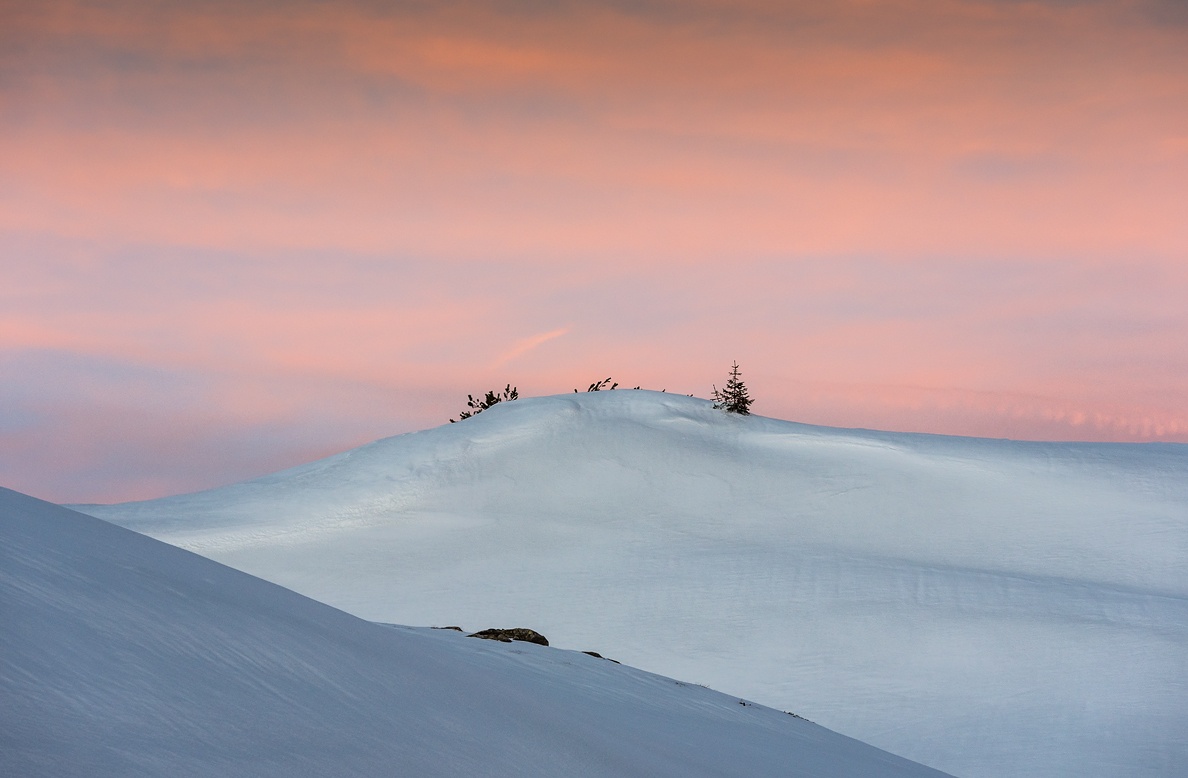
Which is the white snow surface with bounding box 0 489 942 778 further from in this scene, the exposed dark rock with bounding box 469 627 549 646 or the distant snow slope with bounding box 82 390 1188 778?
the distant snow slope with bounding box 82 390 1188 778

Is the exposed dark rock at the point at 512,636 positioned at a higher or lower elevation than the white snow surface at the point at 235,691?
lower

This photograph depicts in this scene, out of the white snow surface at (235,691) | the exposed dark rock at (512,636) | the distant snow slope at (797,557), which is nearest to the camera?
the white snow surface at (235,691)

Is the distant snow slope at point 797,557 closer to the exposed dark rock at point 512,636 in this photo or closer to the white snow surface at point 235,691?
the exposed dark rock at point 512,636

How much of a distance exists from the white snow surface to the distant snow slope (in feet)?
17.2

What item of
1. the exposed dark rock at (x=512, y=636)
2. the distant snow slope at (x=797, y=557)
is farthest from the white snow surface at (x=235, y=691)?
the distant snow slope at (x=797, y=557)

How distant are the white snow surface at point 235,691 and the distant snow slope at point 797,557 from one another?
5.24 metres

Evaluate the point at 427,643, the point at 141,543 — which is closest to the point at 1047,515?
the point at 427,643

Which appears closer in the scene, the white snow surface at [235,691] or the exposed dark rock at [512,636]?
the white snow surface at [235,691]

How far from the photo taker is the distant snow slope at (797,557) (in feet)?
34.1

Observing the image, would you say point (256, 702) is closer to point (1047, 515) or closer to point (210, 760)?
point (210, 760)

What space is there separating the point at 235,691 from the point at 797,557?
11.4 metres

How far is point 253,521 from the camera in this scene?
17422 millimetres

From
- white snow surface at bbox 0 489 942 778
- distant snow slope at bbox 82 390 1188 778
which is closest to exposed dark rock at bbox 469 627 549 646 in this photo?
white snow surface at bbox 0 489 942 778

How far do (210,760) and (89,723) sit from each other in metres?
0.32
